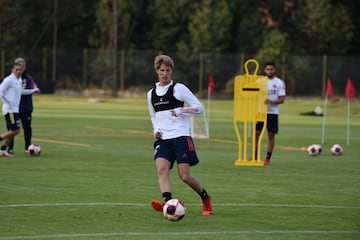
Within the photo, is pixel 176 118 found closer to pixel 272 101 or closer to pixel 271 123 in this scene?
pixel 272 101

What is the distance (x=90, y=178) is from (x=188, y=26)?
52.3m

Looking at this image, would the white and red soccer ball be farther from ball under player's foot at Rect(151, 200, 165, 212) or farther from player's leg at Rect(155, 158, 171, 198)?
ball under player's foot at Rect(151, 200, 165, 212)

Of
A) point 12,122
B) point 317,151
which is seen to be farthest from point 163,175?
point 317,151

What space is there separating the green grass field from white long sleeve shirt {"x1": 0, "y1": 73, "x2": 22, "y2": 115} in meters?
1.05

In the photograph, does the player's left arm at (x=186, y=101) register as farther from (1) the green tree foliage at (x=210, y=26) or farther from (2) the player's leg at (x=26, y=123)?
(1) the green tree foliage at (x=210, y=26)

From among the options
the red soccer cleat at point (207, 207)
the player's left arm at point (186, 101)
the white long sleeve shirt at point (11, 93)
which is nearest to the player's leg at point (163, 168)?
the player's left arm at point (186, 101)

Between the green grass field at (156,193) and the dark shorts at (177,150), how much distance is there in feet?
2.37

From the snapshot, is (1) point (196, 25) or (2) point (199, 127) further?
(1) point (196, 25)

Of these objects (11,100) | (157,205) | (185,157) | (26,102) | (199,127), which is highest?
(185,157)

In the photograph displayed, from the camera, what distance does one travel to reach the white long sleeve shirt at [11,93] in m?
20.7

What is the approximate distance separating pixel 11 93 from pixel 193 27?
47413mm

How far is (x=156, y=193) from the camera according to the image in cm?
1485

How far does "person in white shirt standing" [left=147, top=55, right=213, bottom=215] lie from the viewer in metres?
12.2

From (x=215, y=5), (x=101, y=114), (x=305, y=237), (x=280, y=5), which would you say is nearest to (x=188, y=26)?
(x=215, y=5)
